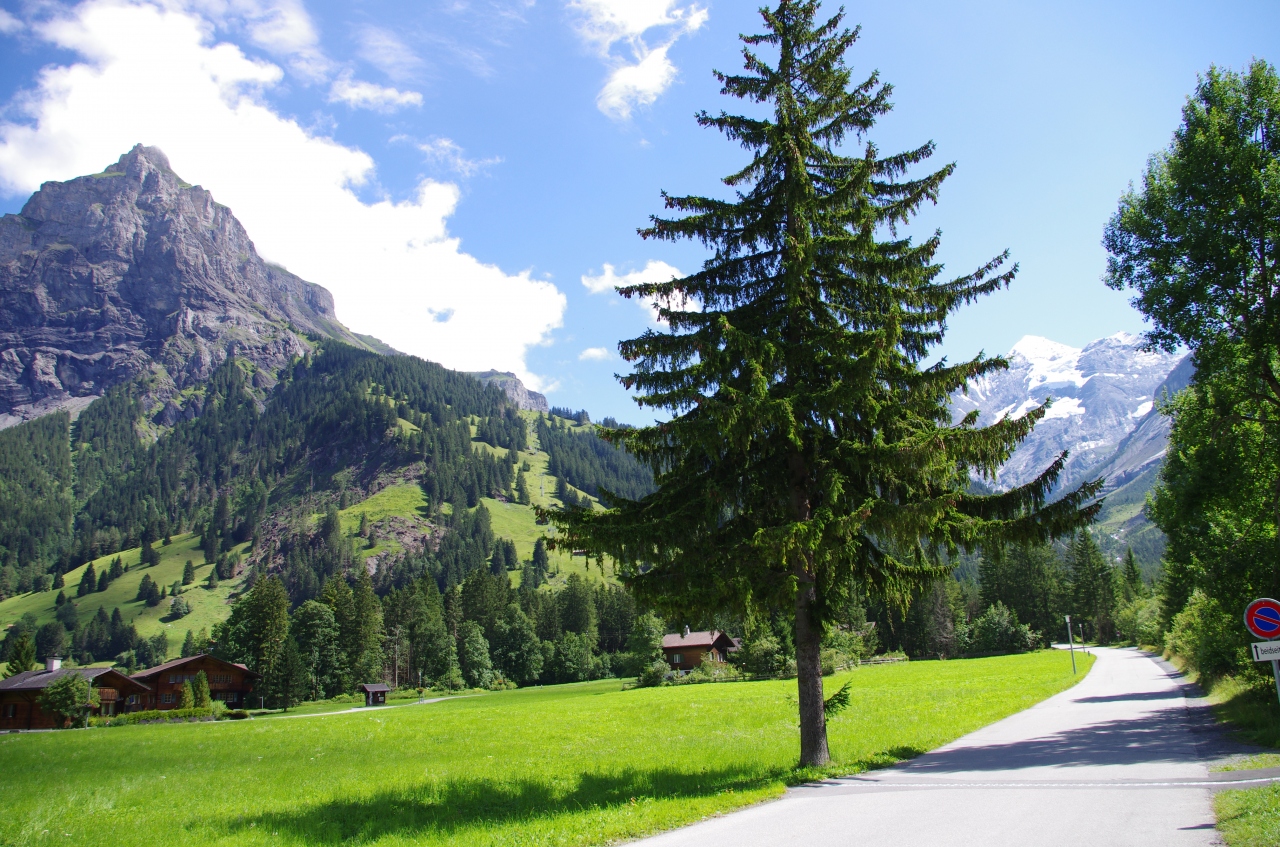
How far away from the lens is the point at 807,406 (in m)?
13.1

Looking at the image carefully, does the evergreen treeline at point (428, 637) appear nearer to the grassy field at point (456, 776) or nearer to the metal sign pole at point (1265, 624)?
the grassy field at point (456, 776)

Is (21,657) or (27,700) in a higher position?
(21,657)

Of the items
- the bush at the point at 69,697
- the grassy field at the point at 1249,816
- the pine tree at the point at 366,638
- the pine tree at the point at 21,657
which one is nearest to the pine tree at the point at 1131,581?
the pine tree at the point at 366,638

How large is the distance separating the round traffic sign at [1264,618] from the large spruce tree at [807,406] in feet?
11.7

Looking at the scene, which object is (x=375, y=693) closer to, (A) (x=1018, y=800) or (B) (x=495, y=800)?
(B) (x=495, y=800)

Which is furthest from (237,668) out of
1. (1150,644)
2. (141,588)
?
(141,588)

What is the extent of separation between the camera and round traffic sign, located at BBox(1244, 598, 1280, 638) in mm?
11930

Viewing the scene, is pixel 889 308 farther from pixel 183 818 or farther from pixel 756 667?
pixel 756 667

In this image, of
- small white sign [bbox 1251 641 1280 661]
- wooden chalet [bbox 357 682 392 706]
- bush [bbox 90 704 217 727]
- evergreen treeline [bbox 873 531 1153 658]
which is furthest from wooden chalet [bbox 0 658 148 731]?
evergreen treeline [bbox 873 531 1153 658]

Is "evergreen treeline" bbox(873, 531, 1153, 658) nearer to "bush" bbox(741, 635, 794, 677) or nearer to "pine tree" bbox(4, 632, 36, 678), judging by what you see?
"bush" bbox(741, 635, 794, 677)

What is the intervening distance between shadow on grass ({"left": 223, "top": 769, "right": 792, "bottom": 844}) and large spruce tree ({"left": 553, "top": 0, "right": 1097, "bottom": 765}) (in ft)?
8.11

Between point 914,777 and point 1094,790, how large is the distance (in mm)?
2994

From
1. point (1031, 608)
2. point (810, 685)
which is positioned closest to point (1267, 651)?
point (810, 685)

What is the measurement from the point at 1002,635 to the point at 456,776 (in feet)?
326
